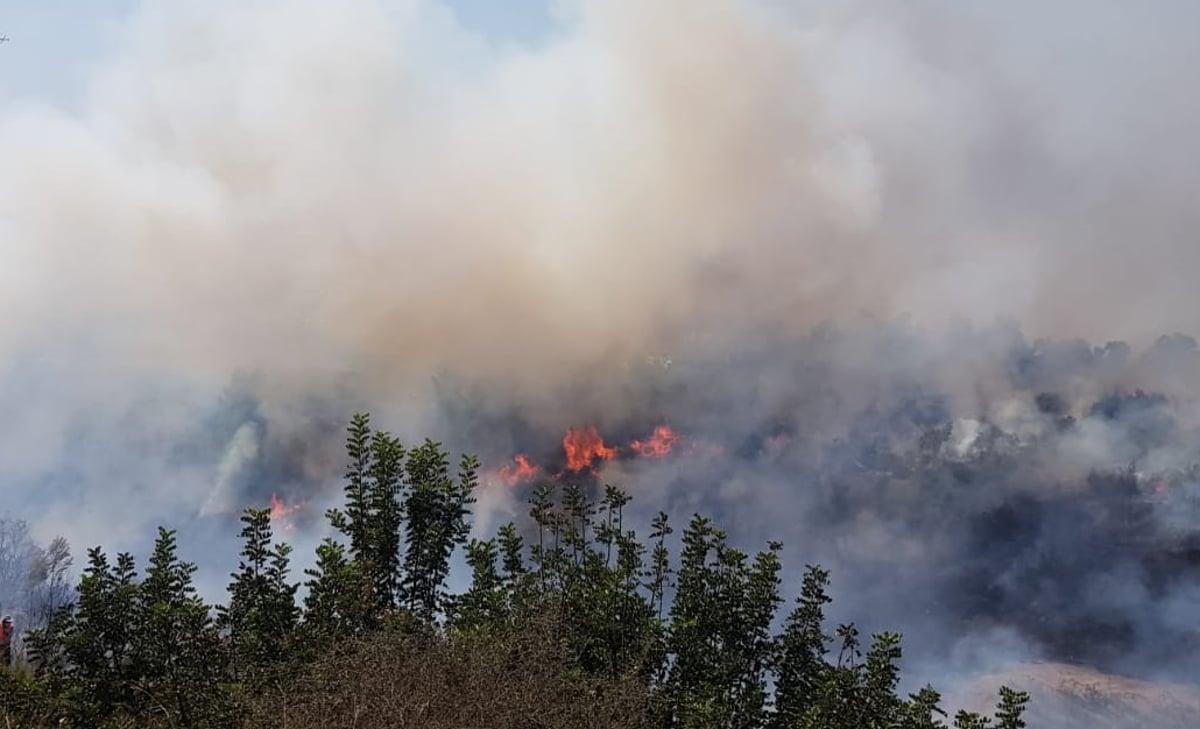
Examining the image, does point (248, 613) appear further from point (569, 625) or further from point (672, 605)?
point (672, 605)

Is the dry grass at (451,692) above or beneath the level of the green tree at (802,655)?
beneath

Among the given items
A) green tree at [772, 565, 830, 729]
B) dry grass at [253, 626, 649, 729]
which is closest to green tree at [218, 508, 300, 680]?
dry grass at [253, 626, 649, 729]

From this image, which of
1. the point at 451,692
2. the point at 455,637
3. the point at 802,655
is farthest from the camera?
the point at 802,655

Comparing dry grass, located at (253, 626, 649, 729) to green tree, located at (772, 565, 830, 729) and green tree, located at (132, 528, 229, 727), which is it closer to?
green tree, located at (132, 528, 229, 727)

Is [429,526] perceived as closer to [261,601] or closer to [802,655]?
[261,601]

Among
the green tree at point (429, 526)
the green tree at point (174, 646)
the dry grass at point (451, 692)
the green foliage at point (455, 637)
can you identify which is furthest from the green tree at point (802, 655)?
the green tree at point (174, 646)

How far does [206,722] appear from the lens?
713 inches

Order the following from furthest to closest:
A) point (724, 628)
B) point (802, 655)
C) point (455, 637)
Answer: point (724, 628) → point (802, 655) → point (455, 637)

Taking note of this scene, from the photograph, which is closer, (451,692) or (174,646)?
(451,692)

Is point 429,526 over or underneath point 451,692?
over

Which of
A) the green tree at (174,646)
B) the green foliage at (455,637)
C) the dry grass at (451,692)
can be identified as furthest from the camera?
the green tree at (174,646)

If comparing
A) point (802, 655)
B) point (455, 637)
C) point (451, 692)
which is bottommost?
point (451, 692)

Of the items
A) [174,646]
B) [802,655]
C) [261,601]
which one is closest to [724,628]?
[802,655]

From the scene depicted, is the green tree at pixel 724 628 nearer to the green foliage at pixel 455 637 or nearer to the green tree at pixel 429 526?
the green foliage at pixel 455 637
